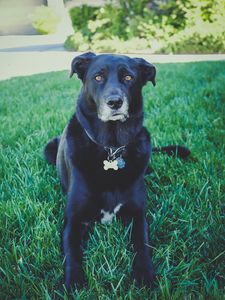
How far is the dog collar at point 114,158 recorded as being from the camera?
6.71 ft

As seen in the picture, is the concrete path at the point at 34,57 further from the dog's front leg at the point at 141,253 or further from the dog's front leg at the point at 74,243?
the dog's front leg at the point at 141,253

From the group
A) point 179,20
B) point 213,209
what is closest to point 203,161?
point 213,209

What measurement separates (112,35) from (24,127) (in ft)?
26.4

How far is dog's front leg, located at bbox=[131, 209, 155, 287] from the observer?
5.32 ft

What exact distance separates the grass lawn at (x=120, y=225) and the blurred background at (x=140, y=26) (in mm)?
5062

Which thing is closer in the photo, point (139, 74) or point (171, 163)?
point (139, 74)

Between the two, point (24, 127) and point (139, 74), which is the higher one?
point (139, 74)

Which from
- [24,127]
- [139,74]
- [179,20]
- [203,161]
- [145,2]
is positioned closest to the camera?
[139,74]

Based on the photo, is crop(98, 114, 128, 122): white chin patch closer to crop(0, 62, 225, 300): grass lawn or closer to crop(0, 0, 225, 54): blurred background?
crop(0, 62, 225, 300): grass lawn

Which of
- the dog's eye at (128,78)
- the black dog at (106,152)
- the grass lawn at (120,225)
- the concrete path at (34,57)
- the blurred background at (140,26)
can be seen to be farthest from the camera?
the blurred background at (140,26)

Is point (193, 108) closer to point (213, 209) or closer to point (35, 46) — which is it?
point (213, 209)

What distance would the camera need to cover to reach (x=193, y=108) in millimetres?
4281

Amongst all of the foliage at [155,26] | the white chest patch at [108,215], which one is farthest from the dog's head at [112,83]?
the foliage at [155,26]

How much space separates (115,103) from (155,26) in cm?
925
